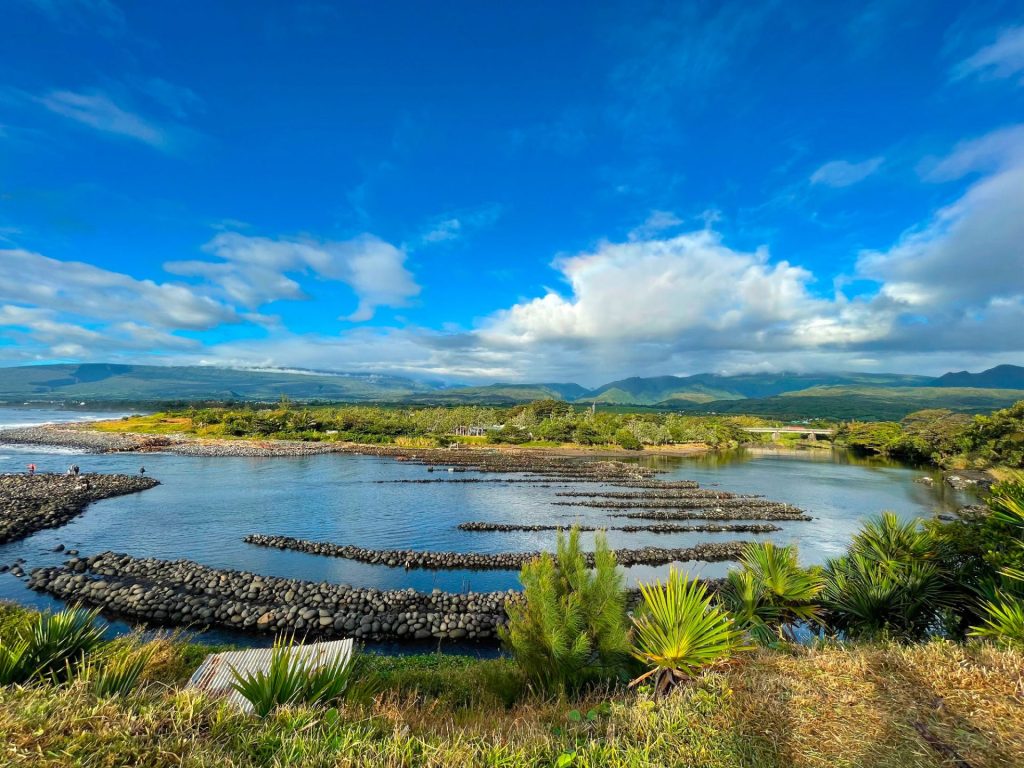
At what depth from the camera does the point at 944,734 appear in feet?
12.3

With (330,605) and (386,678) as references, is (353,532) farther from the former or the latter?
(386,678)

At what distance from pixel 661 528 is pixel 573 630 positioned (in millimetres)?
23179

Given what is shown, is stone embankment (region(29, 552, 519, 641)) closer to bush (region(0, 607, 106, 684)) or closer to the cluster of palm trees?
the cluster of palm trees

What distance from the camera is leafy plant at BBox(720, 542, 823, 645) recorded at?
7527mm

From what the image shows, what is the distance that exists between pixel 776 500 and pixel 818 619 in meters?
34.9

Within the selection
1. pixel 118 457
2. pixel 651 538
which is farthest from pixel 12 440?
pixel 651 538

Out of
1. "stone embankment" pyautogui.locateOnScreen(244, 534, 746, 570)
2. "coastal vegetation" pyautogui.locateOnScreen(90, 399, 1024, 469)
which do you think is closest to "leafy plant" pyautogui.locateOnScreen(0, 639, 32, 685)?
"stone embankment" pyautogui.locateOnScreen(244, 534, 746, 570)

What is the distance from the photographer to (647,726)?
4.09 metres

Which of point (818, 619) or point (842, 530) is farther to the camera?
point (842, 530)

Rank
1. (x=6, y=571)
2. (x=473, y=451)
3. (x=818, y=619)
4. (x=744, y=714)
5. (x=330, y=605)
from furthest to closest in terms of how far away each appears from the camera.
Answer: (x=473, y=451), (x=6, y=571), (x=330, y=605), (x=818, y=619), (x=744, y=714)

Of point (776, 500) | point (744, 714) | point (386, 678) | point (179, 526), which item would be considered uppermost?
point (744, 714)

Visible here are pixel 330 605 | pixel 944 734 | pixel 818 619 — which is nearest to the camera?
pixel 944 734

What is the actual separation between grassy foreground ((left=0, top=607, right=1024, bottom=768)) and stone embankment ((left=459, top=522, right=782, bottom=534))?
71.1 feet

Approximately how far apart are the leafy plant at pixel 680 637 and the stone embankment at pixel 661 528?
21092mm
